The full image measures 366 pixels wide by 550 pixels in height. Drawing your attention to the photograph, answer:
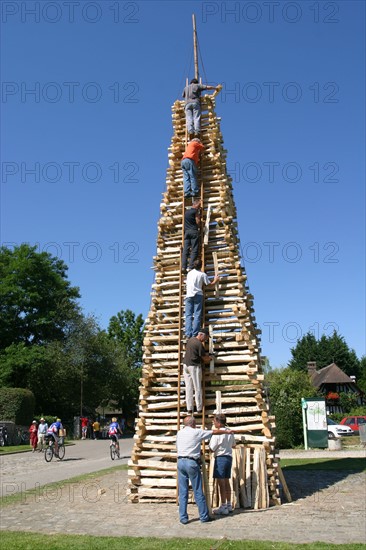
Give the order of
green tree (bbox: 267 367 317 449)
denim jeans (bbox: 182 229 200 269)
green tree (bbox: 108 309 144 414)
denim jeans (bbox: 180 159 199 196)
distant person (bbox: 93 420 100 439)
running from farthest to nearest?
green tree (bbox: 108 309 144 414) → distant person (bbox: 93 420 100 439) → green tree (bbox: 267 367 317 449) → denim jeans (bbox: 180 159 199 196) → denim jeans (bbox: 182 229 200 269)

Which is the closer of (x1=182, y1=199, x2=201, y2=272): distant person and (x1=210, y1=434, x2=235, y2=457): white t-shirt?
(x1=210, y1=434, x2=235, y2=457): white t-shirt

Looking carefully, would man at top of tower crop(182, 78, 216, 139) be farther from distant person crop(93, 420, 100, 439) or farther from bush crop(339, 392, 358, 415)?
bush crop(339, 392, 358, 415)

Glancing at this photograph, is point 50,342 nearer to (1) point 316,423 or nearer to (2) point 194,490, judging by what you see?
(1) point 316,423

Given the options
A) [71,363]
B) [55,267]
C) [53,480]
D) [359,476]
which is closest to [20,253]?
[55,267]

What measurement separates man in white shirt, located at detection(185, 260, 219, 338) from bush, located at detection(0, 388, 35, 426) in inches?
1119

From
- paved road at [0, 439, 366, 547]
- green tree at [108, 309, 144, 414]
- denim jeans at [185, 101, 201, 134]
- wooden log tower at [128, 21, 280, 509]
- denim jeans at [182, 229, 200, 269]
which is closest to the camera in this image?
paved road at [0, 439, 366, 547]

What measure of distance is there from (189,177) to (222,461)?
7.20 m

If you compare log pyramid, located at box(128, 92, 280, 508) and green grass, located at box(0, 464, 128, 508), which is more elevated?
log pyramid, located at box(128, 92, 280, 508)

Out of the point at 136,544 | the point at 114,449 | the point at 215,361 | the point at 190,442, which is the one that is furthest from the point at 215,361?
the point at 114,449

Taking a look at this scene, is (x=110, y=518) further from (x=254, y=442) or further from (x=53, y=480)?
(x=53, y=480)

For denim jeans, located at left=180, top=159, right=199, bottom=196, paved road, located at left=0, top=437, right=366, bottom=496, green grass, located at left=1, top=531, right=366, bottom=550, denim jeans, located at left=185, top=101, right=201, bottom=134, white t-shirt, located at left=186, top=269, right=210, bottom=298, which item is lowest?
paved road, located at left=0, top=437, right=366, bottom=496

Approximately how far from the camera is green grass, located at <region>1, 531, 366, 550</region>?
727cm

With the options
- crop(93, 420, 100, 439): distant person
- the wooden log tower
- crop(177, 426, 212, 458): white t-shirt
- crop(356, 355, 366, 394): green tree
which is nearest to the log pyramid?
the wooden log tower

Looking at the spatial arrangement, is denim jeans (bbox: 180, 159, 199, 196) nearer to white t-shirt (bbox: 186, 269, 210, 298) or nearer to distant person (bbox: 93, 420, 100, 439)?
white t-shirt (bbox: 186, 269, 210, 298)
